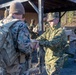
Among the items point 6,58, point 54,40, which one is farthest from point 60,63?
point 6,58

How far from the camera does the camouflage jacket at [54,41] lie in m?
5.63

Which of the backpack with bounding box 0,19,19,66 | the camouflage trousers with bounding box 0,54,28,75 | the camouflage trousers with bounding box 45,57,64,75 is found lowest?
the camouflage trousers with bounding box 45,57,64,75

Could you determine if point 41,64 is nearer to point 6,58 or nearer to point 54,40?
point 54,40

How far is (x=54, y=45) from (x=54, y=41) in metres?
0.09

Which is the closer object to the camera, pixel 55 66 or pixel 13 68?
pixel 13 68

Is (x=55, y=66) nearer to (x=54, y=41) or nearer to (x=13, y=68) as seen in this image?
(x=54, y=41)

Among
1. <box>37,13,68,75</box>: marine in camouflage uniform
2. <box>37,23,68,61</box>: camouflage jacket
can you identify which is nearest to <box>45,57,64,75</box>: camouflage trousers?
<box>37,13,68,75</box>: marine in camouflage uniform

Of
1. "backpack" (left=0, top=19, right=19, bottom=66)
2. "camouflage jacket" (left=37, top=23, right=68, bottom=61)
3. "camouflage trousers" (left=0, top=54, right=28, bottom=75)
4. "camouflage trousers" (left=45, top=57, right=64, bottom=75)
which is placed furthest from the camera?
"camouflage trousers" (left=45, top=57, right=64, bottom=75)

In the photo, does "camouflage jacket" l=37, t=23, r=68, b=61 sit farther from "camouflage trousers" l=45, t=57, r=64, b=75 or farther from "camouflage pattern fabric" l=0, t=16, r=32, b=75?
"camouflage pattern fabric" l=0, t=16, r=32, b=75

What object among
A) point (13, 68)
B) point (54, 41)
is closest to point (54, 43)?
point (54, 41)

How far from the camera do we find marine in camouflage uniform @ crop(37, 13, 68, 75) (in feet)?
18.6

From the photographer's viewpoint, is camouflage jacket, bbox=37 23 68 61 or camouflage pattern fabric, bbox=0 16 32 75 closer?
camouflage pattern fabric, bbox=0 16 32 75

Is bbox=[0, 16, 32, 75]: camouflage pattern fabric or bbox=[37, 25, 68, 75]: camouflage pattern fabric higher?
bbox=[0, 16, 32, 75]: camouflage pattern fabric

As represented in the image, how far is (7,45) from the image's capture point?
4023mm
